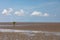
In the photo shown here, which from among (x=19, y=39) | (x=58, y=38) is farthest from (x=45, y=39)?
(x=19, y=39)

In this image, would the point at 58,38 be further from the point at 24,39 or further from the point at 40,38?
the point at 24,39

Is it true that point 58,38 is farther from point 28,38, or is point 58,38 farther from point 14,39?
point 14,39

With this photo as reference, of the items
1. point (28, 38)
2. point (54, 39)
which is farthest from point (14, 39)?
point (54, 39)

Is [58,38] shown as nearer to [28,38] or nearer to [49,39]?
[49,39]

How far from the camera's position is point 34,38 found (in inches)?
222

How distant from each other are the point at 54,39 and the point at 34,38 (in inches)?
28.0

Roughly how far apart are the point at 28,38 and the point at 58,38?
1.08 m

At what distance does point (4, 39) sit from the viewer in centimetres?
543

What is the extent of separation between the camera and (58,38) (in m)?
5.73

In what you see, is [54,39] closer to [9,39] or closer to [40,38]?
[40,38]

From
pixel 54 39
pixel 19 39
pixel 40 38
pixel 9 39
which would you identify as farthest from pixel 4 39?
pixel 54 39

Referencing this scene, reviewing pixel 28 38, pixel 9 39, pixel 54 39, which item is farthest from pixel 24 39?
pixel 54 39

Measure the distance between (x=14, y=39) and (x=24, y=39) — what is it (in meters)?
0.38

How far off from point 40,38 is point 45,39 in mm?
180
